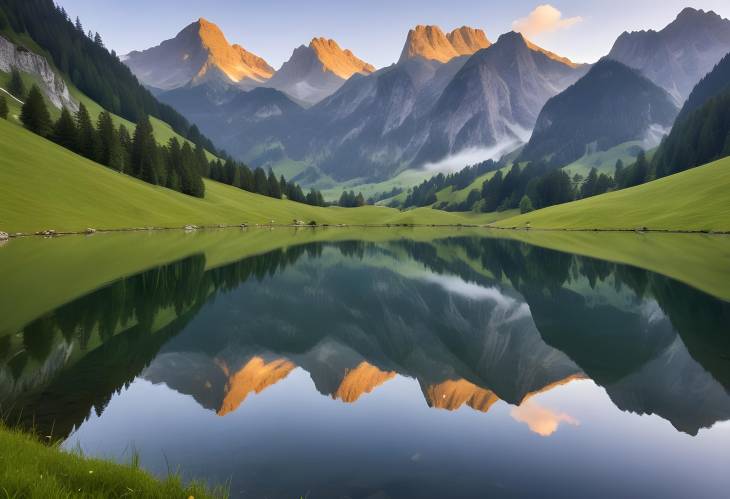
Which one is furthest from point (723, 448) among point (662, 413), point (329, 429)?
point (329, 429)

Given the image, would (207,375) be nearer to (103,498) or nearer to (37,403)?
(37,403)

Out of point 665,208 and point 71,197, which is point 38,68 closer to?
point 71,197

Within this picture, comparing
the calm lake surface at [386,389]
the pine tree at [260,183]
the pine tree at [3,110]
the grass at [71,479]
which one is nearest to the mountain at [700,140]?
the pine tree at [260,183]

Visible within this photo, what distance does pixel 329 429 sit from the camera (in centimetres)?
1430

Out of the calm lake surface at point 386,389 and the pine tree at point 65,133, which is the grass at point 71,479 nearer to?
the calm lake surface at point 386,389

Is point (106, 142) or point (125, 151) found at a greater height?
point (106, 142)

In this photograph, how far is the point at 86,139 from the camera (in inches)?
4867

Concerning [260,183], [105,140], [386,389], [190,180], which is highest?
[105,140]

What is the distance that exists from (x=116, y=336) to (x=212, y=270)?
79.1 ft

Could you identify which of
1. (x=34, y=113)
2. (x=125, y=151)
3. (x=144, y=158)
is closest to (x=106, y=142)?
(x=125, y=151)

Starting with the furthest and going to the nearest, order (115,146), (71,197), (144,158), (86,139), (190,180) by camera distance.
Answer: (190,180), (144,158), (115,146), (86,139), (71,197)

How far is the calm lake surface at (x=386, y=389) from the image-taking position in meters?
11.6

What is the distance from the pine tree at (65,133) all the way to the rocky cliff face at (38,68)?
200 feet

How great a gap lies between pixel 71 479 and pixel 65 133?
140 m
